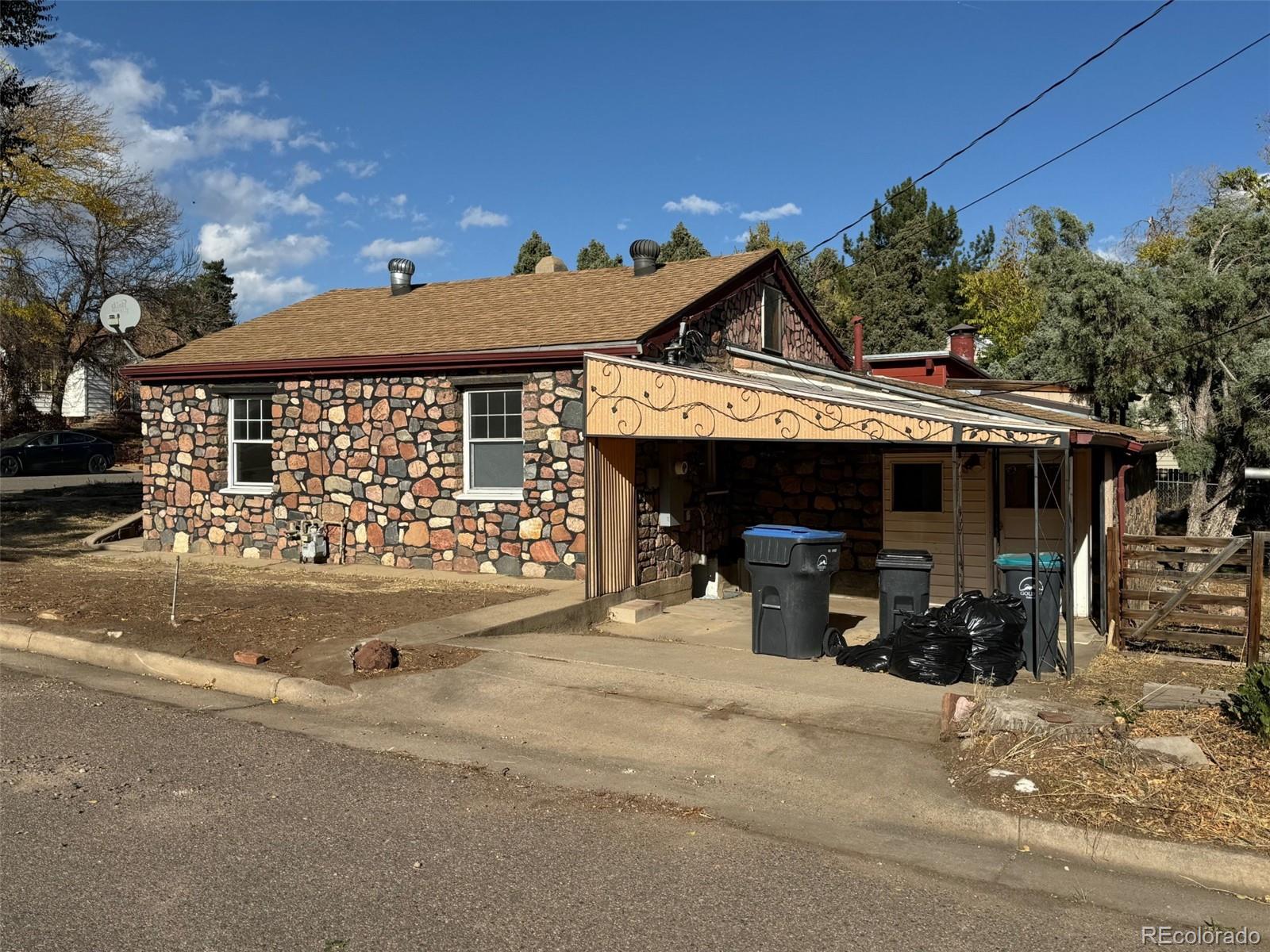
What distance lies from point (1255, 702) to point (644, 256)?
39.8 feet

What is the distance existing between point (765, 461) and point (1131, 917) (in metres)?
11.1

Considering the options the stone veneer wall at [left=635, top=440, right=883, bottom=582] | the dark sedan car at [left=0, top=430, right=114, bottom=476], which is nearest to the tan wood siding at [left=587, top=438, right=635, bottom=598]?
the stone veneer wall at [left=635, top=440, right=883, bottom=582]

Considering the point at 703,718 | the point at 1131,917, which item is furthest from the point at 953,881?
the point at 703,718

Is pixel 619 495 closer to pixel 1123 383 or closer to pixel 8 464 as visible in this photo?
pixel 1123 383

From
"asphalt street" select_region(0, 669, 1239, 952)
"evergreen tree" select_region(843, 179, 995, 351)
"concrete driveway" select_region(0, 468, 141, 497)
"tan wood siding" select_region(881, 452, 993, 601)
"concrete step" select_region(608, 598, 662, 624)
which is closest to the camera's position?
"asphalt street" select_region(0, 669, 1239, 952)

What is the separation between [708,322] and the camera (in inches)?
567

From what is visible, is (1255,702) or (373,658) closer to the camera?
Answer: (1255,702)

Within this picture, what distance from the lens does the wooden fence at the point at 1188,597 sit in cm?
1005

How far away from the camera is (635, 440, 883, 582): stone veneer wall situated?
Result: 1402 cm

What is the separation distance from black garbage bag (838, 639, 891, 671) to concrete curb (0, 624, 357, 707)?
4210 millimetres

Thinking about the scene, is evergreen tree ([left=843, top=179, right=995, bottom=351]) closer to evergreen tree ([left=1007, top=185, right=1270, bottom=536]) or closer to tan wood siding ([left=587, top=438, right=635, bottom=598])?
evergreen tree ([left=1007, top=185, right=1270, bottom=536])

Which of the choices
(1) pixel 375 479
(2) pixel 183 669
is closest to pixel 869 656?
(2) pixel 183 669

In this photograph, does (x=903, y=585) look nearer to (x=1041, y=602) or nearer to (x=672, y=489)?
(x=1041, y=602)

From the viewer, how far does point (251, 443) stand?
15922 millimetres
